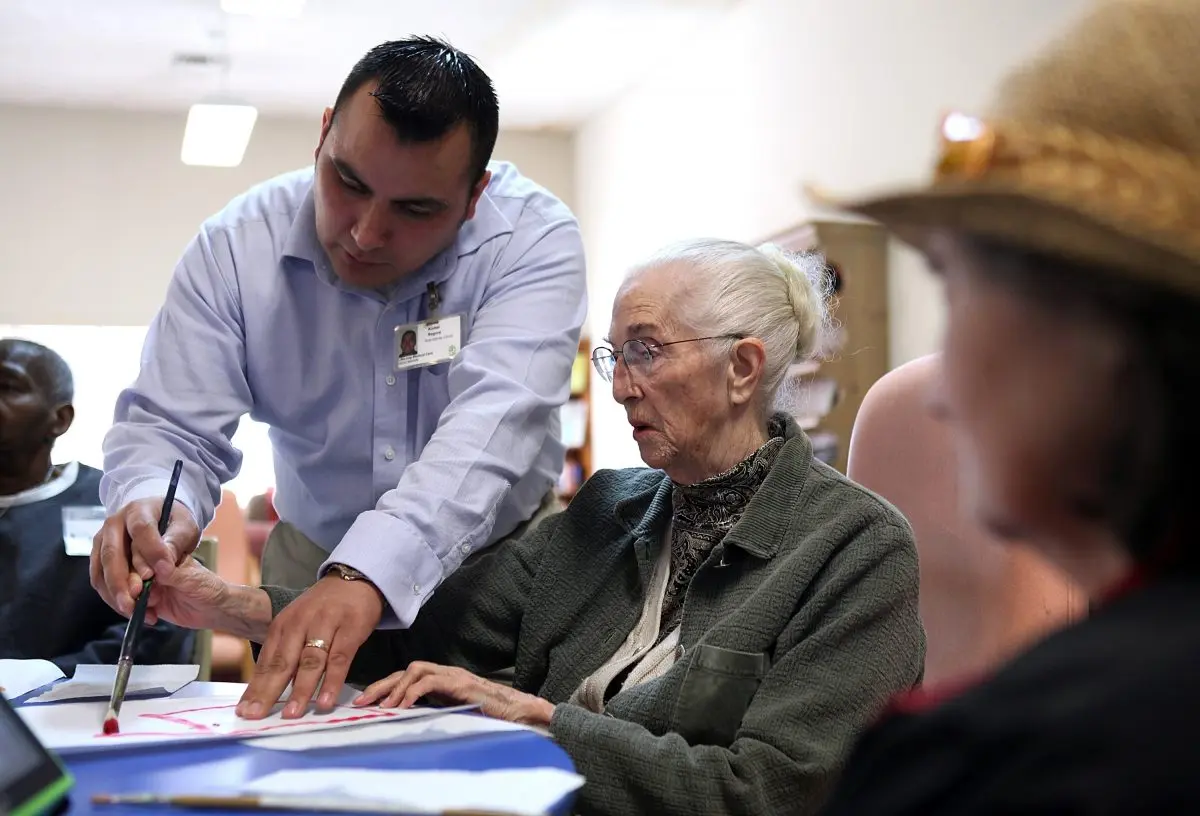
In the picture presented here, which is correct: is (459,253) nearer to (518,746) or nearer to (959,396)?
(518,746)

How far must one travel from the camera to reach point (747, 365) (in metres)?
1.77

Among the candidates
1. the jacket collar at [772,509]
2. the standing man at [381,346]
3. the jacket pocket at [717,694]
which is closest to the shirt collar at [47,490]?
the standing man at [381,346]

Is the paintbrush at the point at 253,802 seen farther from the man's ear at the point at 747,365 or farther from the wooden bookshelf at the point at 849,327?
the wooden bookshelf at the point at 849,327

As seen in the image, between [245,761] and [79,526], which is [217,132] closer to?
[79,526]

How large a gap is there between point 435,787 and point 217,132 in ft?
19.7

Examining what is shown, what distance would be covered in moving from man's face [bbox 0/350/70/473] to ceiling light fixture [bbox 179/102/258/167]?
3.89 meters

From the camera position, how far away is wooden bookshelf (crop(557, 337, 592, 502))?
26.0 ft

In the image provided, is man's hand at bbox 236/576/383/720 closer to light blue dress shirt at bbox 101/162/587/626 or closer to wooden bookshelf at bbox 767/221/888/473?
light blue dress shirt at bbox 101/162/587/626

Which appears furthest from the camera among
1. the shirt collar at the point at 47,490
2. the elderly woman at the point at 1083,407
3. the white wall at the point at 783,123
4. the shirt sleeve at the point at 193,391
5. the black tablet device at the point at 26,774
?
the white wall at the point at 783,123

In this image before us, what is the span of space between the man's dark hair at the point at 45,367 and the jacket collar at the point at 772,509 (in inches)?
62.9

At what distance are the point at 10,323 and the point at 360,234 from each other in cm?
655

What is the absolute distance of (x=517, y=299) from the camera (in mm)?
1914

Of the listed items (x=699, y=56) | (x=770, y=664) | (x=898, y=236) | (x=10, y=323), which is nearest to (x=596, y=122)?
(x=699, y=56)

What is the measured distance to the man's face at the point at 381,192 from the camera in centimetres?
173
